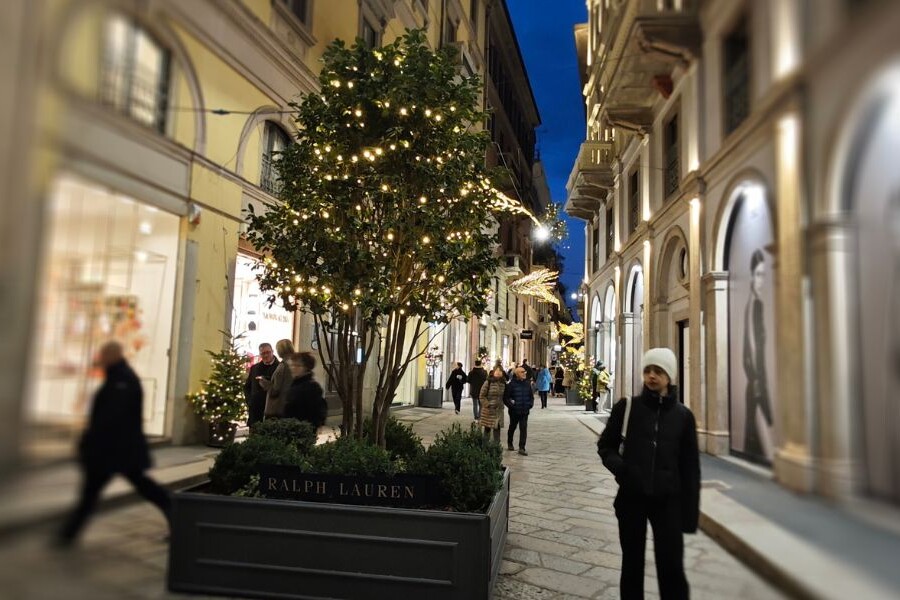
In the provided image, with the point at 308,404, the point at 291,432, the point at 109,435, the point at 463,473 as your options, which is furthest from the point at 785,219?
the point at 308,404

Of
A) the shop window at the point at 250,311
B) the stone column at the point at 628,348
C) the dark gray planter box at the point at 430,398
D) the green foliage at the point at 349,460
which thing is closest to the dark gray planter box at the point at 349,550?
the green foliage at the point at 349,460

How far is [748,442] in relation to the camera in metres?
0.91

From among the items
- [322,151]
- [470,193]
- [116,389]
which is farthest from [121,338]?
[470,193]

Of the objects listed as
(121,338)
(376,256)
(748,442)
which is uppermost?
(376,256)

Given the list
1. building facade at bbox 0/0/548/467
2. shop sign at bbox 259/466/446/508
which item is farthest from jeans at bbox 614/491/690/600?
building facade at bbox 0/0/548/467

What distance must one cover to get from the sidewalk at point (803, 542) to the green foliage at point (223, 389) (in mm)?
894

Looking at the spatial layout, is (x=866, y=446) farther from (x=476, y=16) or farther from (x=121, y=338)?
(x=476, y=16)

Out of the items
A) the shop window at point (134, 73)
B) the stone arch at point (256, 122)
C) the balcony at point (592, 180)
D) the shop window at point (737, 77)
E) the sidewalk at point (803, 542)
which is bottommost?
the sidewalk at point (803, 542)

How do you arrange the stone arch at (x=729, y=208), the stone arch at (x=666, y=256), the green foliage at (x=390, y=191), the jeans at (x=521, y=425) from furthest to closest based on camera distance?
A: the jeans at (x=521, y=425)
the green foliage at (x=390, y=191)
the stone arch at (x=666, y=256)
the stone arch at (x=729, y=208)

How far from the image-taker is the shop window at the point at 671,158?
4.36 ft

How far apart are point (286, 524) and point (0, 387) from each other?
10.9ft

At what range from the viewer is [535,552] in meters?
5.12

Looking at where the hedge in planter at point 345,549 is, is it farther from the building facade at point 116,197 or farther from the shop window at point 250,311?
the building facade at point 116,197

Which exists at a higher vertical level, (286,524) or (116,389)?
(116,389)
